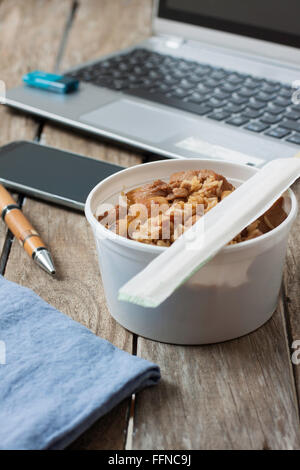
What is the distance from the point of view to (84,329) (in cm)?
49

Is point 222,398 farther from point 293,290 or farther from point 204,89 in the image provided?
point 204,89

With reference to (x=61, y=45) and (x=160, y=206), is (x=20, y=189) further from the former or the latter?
(x=61, y=45)

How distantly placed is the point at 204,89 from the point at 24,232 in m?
0.40

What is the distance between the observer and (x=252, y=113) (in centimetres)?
82

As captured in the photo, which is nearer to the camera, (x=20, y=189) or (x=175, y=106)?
(x=20, y=189)

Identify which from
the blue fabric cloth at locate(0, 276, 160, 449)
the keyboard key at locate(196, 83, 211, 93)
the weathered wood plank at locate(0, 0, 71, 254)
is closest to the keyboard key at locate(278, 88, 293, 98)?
the keyboard key at locate(196, 83, 211, 93)

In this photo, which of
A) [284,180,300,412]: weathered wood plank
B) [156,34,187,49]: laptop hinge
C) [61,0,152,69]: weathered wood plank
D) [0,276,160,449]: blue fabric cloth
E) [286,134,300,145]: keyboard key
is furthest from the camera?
[61,0,152,69]: weathered wood plank

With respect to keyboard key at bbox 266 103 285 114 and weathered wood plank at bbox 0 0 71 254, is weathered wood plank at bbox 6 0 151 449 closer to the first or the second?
weathered wood plank at bbox 0 0 71 254

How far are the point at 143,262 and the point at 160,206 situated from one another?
74 mm

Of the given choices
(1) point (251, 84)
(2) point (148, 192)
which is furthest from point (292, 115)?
(2) point (148, 192)

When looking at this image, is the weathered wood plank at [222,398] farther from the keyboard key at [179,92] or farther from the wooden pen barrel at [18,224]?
the keyboard key at [179,92]

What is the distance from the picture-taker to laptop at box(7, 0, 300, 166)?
0.77 meters

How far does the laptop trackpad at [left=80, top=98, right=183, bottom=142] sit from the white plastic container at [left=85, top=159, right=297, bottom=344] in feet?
0.92
